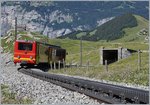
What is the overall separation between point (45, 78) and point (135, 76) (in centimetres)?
772

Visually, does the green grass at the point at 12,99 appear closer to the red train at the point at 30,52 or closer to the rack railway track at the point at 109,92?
the rack railway track at the point at 109,92

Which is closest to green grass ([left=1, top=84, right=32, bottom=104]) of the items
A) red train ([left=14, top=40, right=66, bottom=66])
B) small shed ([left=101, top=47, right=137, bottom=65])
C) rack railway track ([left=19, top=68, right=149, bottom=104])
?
rack railway track ([left=19, top=68, right=149, bottom=104])

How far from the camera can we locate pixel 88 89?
20.2m

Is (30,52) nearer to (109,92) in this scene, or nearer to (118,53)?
(118,53)

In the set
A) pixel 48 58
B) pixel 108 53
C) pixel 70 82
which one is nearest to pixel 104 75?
pixel 70 82

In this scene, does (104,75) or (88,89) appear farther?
(104,75)

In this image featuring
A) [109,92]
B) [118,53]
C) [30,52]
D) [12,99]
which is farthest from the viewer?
[118,53]

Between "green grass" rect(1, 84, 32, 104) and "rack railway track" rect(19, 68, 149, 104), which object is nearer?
"rack railway track" rect(19, 68, 149, 104)

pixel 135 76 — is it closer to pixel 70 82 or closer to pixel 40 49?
pixel 70 82

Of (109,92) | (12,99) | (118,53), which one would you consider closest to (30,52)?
(12,99)

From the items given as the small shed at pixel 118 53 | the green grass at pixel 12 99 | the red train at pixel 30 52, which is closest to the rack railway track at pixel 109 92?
the green grass at pixel 12 99

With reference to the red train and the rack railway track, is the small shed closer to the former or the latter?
the red train

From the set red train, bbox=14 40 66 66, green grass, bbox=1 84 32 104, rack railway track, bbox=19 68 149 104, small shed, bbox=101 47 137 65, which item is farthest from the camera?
small shed, bbox=101 47 137 65

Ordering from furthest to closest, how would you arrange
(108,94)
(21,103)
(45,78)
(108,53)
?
(108,53)
(45,78)
(108,94)
(21,103)
